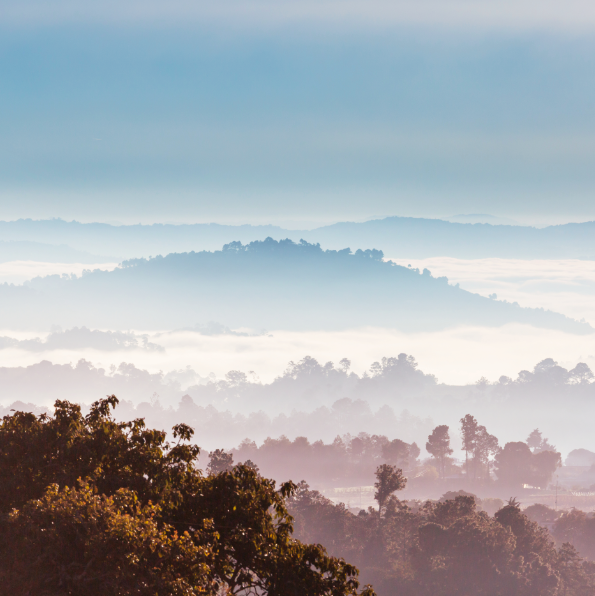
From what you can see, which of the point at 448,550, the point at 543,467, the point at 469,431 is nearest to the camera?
the point at 448,550

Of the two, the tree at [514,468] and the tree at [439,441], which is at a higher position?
the tree at [439,441]

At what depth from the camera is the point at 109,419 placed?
22.4 metres

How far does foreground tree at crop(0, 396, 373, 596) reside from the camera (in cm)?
1406

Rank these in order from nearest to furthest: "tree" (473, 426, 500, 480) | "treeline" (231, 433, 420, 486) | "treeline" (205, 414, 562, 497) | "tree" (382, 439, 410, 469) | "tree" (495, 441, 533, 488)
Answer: "tree" (473, 426, 500, 480) < "tree" (382, 439, 410, 469) < "treeline" (205, 414, 562, 497) < "tree" (495, 441, 533, 488) < "treeline" (231, 433, 420, 486)

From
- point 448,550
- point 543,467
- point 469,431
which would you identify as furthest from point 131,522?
point 543,467

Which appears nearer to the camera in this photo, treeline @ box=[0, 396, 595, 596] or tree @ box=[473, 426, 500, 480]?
treeline @ box=[0, 396, 595, 596]

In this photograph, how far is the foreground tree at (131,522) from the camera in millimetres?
14062

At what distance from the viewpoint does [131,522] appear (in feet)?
47.8

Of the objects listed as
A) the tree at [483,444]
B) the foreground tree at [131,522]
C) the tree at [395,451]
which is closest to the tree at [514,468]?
the tree at [483,444]

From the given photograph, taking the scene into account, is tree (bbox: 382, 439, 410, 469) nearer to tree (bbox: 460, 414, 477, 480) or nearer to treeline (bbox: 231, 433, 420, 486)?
treeline (bbox: 231, 433, 420, 486)

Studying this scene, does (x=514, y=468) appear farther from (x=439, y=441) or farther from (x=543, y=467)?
(x=439, y=441)

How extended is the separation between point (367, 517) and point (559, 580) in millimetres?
23404

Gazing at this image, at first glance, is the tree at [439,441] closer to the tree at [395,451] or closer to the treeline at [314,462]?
the tree at [395,451]

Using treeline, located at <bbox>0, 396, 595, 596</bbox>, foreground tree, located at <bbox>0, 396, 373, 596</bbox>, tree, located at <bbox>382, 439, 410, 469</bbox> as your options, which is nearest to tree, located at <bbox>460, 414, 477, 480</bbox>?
tree, located at <bbox>382, 439, 410, 469</bbox>
